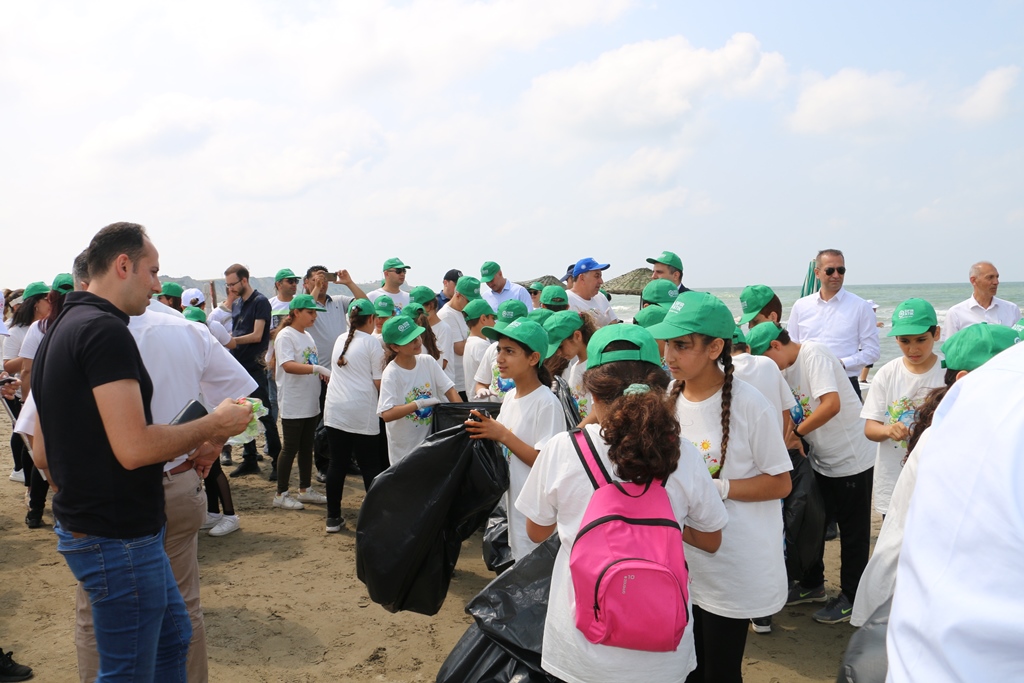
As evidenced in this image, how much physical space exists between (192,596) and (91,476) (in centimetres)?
110

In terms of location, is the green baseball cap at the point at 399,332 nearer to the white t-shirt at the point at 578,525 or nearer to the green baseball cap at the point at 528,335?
the green baseball cap at the point at 528,335

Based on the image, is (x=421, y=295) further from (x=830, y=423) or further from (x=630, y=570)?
(x=630, y=570)

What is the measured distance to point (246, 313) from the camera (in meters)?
8.54

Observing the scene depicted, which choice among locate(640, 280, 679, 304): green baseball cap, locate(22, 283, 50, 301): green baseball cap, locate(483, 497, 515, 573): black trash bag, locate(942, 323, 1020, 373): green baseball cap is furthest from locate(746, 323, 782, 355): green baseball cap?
locate(22, 283, 50, 301): green baseball cap

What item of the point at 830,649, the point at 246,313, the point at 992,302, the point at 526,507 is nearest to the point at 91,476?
the point at 526,507

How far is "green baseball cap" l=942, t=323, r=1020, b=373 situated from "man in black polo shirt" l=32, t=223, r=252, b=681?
3.04 m

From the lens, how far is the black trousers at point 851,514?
15.0 ft

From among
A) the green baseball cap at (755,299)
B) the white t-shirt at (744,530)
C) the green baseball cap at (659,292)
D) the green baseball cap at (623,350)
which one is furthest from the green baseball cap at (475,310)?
the white t-shirt at (744,530)

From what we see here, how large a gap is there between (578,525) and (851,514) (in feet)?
9.42

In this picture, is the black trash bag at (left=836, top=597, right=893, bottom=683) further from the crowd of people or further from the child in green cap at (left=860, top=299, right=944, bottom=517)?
the child in green cap at (left=860, top=299, right=944, bottom=517)

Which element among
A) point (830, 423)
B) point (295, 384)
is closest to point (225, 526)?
point (295, 384)

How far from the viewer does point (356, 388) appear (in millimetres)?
6336

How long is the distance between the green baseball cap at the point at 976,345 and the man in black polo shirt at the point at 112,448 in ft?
9.97

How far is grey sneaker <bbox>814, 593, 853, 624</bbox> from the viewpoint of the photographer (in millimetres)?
4648
